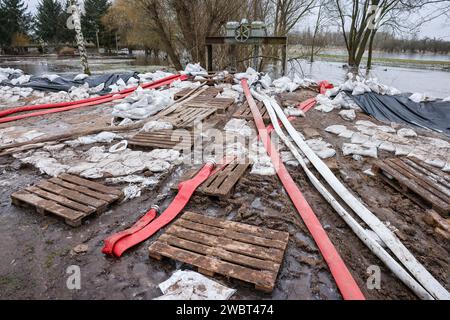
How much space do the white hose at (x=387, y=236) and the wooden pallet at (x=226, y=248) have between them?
857mm

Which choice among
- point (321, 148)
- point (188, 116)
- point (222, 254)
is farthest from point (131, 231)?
point (188, 116)

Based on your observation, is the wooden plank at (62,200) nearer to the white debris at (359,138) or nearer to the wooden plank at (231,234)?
the wooden plank at (231,234)

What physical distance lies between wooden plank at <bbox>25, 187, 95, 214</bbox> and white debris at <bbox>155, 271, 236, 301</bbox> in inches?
50.2

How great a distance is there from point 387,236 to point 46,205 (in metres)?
3.34

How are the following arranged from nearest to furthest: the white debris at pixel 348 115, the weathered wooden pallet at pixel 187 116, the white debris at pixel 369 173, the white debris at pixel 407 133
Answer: the white debris at pixel 369 173
the white debris at pixel 407 133
the weathered wooden pallet at pixel 187 116
the white debris at pixel 348 115

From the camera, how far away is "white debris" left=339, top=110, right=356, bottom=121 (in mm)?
6027

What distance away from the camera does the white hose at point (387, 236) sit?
2035 mm

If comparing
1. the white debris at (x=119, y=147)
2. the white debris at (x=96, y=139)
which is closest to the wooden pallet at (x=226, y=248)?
the white debris at (x=119, y=147)

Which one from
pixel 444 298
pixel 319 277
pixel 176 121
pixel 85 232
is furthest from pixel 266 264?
pixel 176 121

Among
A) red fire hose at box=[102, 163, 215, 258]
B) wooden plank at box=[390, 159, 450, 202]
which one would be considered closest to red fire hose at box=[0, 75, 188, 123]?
red fire hose at box=[102, 163, 215, 258]

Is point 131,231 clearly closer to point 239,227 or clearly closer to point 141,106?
point 239,227

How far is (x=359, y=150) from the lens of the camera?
14.2 feet
